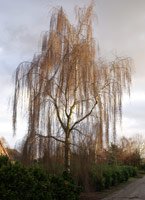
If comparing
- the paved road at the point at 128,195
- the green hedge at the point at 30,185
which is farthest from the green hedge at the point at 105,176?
the green hedge at the point at 30,185

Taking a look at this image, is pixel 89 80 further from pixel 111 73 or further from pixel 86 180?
pixel 86 180

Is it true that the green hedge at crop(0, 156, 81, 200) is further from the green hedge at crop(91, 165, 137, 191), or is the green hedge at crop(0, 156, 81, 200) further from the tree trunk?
the green hedge at crop(91, 165, 137, 191)

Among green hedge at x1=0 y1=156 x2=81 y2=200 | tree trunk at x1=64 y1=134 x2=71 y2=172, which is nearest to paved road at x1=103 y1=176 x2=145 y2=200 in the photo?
tree trunk at x1=64 y1=134 x2=71 y2=172

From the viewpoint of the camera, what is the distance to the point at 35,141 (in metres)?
15.6

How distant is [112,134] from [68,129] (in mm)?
1872

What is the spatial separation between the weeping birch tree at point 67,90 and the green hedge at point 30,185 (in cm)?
137

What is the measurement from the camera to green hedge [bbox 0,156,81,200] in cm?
1149

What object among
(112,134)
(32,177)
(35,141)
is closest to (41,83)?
(35,141)

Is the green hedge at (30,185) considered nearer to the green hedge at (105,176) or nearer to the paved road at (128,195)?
the green hedge at (105,176)

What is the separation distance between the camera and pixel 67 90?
16.3 meters

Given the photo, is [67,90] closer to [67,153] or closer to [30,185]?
[67,153]

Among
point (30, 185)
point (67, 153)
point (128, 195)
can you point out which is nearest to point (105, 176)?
point (128, 195)

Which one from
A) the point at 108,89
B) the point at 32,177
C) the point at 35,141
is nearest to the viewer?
the point at 32,177

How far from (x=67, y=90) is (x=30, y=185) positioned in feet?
17.1
